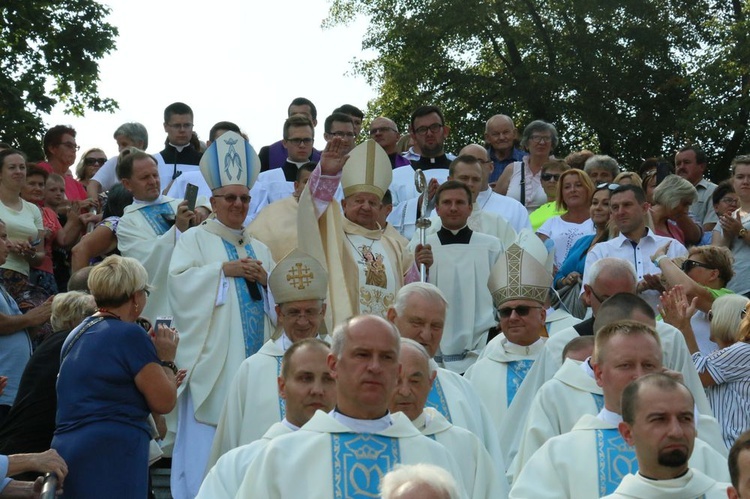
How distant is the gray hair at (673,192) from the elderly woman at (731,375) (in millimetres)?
3458

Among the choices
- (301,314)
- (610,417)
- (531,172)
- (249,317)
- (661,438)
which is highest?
(531,172)

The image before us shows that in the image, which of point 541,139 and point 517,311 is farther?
point 541,139

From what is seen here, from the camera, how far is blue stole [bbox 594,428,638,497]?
7316 mm

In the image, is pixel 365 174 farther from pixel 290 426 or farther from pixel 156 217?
pixel 290 426

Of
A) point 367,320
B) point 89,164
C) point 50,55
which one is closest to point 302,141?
point 89,164

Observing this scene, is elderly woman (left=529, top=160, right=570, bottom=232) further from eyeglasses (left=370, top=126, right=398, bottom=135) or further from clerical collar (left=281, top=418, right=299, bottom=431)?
clerical collar (left=281, top=418, right=299, bottom=431)

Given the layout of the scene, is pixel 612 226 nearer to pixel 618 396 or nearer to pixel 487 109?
pixel 618 396

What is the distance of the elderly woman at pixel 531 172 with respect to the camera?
1435 cm

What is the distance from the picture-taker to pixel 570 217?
42.7 feet

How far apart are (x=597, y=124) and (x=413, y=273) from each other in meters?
14.3

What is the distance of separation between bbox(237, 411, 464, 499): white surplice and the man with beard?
971 millimetres

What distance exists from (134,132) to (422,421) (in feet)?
23.0

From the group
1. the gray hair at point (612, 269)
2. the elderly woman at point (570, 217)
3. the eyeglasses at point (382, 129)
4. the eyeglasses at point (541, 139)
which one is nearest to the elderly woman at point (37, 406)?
the gray hair at point (612, 269)

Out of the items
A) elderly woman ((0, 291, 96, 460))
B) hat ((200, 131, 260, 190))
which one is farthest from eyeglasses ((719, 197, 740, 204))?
elderly woman ((0, 291, 96, 460))
